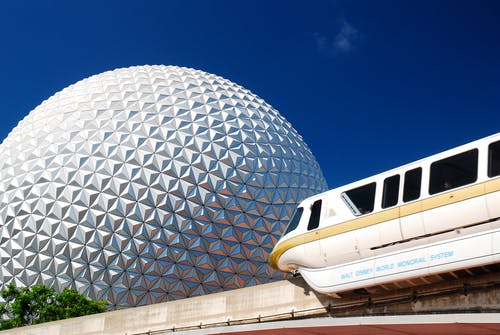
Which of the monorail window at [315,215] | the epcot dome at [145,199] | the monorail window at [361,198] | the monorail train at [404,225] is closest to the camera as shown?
the monorail train at [404,225]

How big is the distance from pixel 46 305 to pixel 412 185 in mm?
20349

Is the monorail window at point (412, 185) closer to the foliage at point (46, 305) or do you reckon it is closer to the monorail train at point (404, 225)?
the monorail train at point (404, 225)

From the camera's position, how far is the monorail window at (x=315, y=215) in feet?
38.4

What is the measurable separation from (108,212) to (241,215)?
647 cm

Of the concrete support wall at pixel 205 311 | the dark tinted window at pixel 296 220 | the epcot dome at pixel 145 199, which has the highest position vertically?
the epcot dome at pixel 145 199

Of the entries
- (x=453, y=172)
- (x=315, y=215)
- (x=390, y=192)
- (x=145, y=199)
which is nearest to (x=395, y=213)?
(x=390, y=192)

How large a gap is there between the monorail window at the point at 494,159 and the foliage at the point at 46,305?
2005 centimetres

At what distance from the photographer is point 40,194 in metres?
29.7

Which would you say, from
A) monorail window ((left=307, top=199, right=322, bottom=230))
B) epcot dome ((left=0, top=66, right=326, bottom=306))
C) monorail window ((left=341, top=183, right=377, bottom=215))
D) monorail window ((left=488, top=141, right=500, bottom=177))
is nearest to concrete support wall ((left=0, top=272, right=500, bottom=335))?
monorail window ((left=307, top=199, right=322, bottom=230))

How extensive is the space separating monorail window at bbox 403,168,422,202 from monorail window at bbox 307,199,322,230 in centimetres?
208

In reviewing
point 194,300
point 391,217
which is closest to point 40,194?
point 194,300

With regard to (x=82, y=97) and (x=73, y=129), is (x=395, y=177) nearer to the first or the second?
(x=73, y=129)

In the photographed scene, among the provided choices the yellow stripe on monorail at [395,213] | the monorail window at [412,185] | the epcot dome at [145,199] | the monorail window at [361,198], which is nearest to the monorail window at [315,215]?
the yellow stripe on monorail at [395,213]

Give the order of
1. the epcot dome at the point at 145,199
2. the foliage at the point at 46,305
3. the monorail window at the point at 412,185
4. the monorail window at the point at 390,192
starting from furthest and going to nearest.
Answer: the epcot dome at the point at 145,199
the foliage at the point at 46,305
the monorail window at the point at 390,192
the monorail window at the point at 412,185
